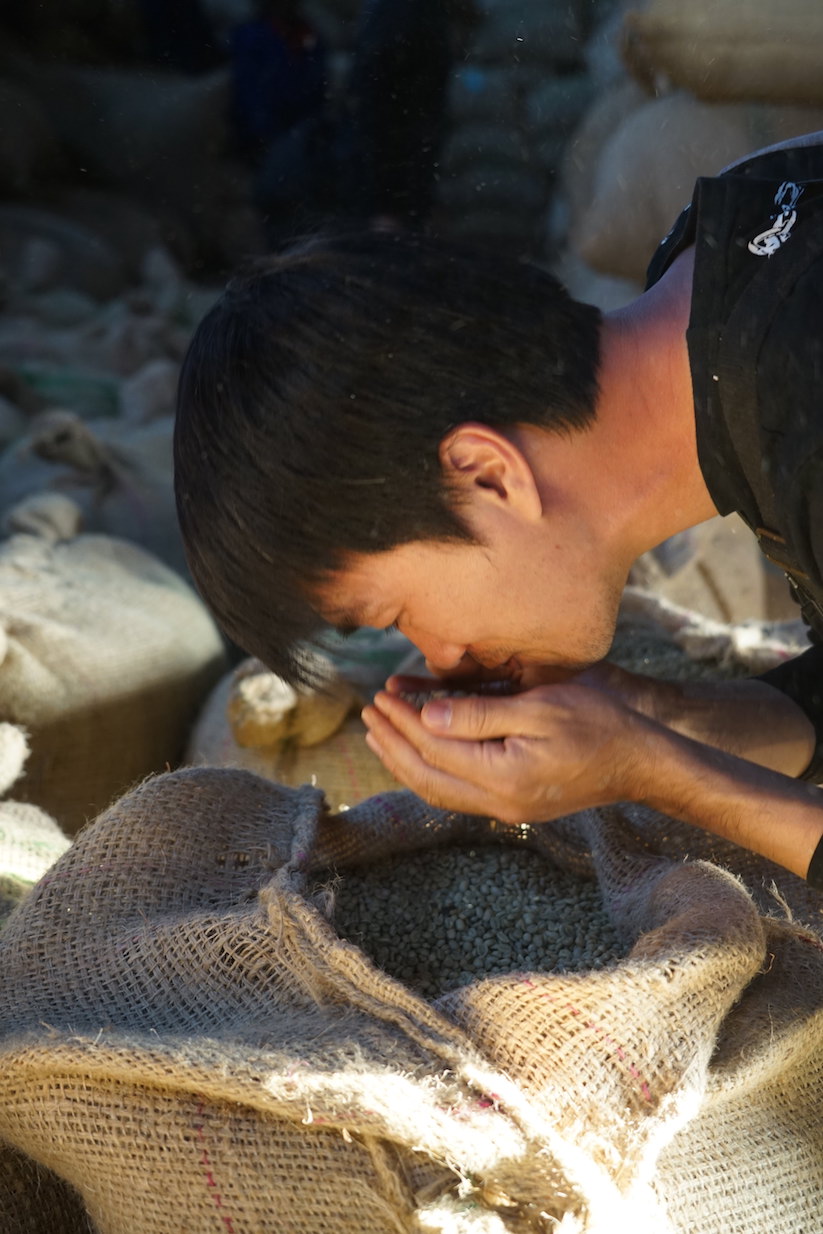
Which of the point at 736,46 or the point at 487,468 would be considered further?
the point at 736,46

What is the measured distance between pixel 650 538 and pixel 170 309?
9.14 feet

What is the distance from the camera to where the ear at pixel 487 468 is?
964 mm

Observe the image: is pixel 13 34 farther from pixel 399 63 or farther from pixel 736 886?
pixel 736 886

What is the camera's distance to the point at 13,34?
3.53 meters

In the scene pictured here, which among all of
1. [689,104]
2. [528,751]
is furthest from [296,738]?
[689,104]

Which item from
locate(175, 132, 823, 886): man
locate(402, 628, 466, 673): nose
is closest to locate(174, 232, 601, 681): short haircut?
locate(175, 132, 823, 886): man

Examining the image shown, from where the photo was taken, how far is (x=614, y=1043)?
0.82m

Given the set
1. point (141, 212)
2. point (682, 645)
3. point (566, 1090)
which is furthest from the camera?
point (141, 212)

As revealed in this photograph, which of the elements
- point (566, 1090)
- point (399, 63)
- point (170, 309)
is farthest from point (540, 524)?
point (170, 309)

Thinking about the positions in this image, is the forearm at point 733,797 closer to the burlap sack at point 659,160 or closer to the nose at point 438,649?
the nose at point 438,649

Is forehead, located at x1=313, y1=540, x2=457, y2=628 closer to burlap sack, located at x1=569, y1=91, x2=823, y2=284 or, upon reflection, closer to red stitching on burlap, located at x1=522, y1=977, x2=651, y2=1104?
red stitching on burlap, located at x1=522, y1=977, x2=651, y2=1104

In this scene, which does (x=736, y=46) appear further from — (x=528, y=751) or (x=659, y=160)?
(x=528, y=751)

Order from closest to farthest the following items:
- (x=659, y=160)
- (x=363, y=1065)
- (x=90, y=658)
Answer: (x=363, y=1065) → (x=90, y=658) → (x=659, y=160)

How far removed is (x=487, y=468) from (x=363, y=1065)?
0.46m
